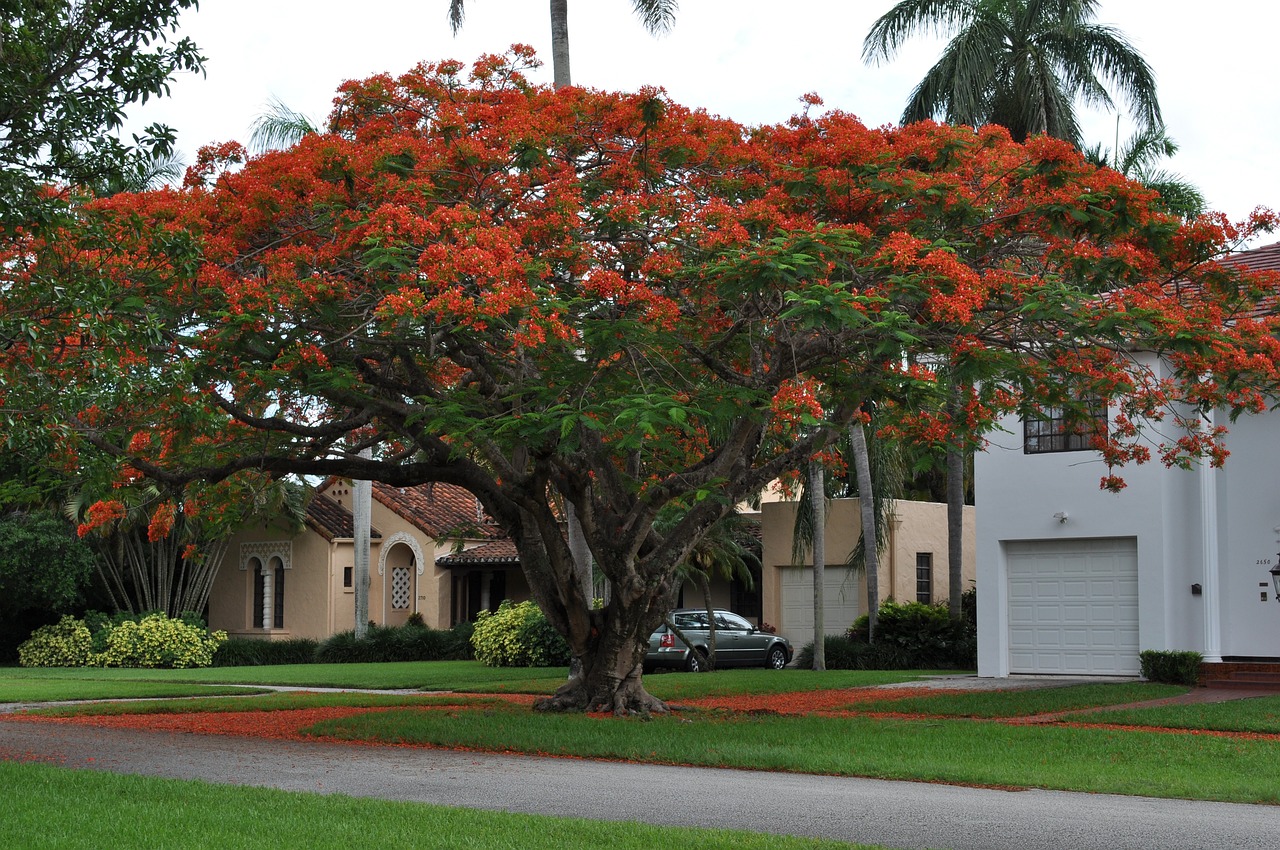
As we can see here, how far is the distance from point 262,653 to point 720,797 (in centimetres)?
2714

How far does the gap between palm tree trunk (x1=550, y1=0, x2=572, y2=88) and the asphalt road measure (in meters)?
12.3

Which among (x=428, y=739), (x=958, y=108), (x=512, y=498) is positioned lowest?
(x=428, y=739)

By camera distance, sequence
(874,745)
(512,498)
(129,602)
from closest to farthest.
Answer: (874,745), (512,498), (129,602)

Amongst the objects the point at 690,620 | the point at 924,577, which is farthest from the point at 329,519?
the point at 924,577

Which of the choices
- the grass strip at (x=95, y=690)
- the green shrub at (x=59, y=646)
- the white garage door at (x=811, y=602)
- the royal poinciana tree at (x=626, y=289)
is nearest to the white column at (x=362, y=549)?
the green shrub at (x=59, y=646)

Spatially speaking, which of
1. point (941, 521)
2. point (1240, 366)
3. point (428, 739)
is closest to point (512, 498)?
point (428, 739)

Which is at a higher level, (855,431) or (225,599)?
(855,431)

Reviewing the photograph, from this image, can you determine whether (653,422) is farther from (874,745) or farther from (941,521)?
(941,521)

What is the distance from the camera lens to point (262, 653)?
114 ft

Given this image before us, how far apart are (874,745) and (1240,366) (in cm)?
504

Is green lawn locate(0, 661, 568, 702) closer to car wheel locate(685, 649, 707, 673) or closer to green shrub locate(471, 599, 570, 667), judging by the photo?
green shrub locate(471, 599, 570, 667)

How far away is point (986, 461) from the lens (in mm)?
23094

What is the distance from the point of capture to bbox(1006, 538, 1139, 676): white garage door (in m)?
21.7

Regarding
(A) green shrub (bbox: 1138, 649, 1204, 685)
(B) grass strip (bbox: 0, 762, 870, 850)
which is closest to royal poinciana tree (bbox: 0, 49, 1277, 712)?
(B) grass strip (bbox: 0, 762, 870, 850)
